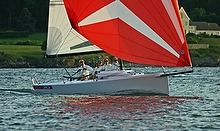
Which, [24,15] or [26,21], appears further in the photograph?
[24,15]

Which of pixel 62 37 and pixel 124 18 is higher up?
pixel 124 18

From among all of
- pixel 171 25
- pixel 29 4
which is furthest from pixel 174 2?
pixel 29 4

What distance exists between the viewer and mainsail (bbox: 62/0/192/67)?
993 inches

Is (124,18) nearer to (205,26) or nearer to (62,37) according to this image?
(62,37)

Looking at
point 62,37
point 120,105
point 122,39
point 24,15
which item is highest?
point 24,15

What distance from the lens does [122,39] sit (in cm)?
2595

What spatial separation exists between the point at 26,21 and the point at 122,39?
257 feet

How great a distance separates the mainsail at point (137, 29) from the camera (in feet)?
82.7

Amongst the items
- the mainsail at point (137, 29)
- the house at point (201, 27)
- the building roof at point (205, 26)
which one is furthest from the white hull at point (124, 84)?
the building roof at point (205, 26)

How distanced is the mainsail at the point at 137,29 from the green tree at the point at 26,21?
76.8 m

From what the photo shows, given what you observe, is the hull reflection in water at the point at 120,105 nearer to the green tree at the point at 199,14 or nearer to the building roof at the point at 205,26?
the building roof at the point at 205,26

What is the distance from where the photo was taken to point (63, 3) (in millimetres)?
28688

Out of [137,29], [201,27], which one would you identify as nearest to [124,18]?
[137,29]

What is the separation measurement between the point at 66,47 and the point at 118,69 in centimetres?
250
